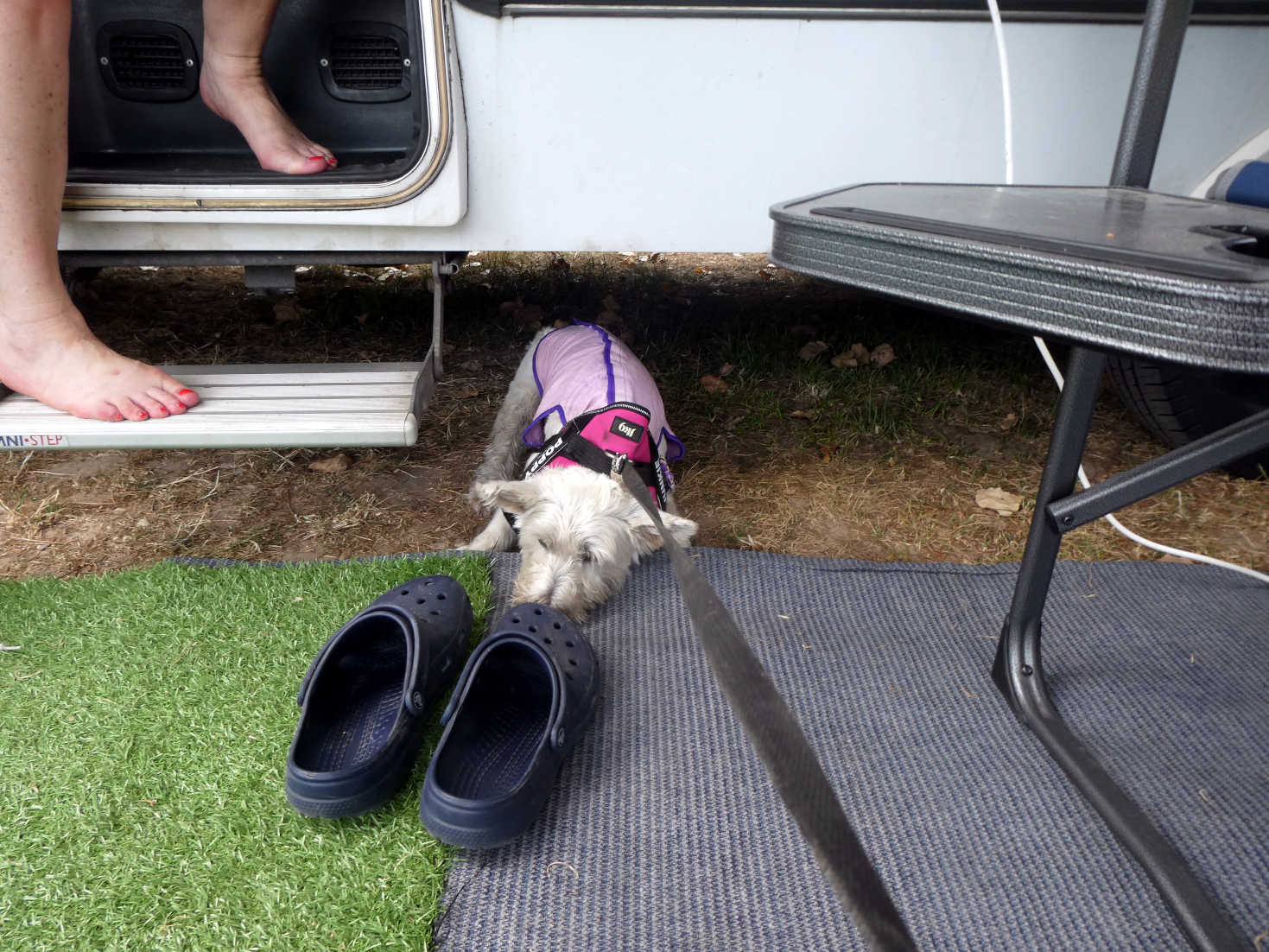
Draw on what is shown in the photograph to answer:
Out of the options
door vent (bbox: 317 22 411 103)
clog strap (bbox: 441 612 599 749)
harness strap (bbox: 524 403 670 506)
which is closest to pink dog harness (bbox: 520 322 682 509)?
harness strap (bbox: 524 403 670 506)

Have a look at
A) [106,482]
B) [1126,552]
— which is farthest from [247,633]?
[1126,552]

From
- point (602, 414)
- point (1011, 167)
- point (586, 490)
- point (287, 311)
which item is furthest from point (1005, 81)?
point (287, 311)

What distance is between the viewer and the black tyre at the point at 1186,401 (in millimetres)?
2658

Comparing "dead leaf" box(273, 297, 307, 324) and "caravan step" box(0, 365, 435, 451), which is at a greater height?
"caravan step" box(0, 365, 435, 451)

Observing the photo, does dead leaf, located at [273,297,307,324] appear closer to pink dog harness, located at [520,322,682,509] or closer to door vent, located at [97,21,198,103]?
door vent, located at [97,21,198,103]

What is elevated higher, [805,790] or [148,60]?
[148,60]

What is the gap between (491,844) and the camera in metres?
1.38

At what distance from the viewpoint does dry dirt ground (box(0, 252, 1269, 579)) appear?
260 centimetres

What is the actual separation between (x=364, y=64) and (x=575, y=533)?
225cm

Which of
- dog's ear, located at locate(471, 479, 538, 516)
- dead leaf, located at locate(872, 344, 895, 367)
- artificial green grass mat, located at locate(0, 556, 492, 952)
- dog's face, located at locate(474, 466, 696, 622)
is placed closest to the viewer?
artificial green grass mat, located at locate(0, 556, 492, 952)

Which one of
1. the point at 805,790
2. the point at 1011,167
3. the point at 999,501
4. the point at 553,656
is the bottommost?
the point at 999,501

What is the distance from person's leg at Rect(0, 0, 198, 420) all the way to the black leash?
179 cm

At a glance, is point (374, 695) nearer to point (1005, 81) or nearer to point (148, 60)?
point (1005, 81)

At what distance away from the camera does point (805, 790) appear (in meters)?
0.71
